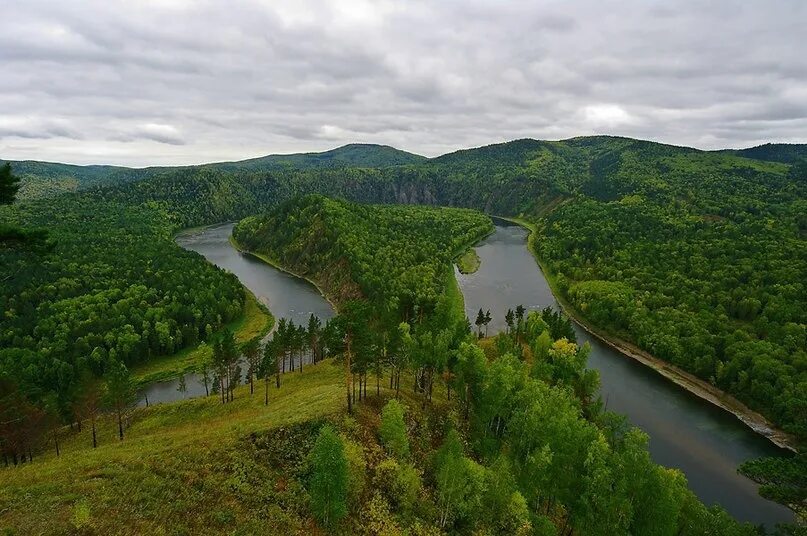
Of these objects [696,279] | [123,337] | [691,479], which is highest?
[696,279]

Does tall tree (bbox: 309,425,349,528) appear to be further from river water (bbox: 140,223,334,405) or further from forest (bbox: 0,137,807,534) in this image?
river water (bbox: 140,223,334,405)

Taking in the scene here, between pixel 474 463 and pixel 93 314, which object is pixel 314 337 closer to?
pixel 474 463

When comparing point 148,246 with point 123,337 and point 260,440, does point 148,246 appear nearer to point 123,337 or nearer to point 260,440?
point 123,337

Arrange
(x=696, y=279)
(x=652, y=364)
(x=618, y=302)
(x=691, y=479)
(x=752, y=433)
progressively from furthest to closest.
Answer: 1. (x=696, y=279)
2. (x=618, y=302)
3. (x=652, y=364)
4. (x=752, y=433)
5. (x=691, y=479)

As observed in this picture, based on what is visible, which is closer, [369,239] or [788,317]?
[788,317]

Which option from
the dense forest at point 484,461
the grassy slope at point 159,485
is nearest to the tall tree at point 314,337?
the dense forest at point 484,461

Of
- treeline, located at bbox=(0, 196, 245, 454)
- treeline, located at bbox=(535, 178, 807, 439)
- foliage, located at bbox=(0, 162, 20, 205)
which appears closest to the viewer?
foliage, located at bbox=(0, 162, 20, 205)

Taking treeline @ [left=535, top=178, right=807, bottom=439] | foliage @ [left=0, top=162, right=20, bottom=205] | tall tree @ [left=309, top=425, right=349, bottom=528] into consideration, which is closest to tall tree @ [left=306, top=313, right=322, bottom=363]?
tall tree @ [left=309, top=425, right=349, bottom=528]

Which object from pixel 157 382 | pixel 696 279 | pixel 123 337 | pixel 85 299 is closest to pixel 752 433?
pixel 696 279
